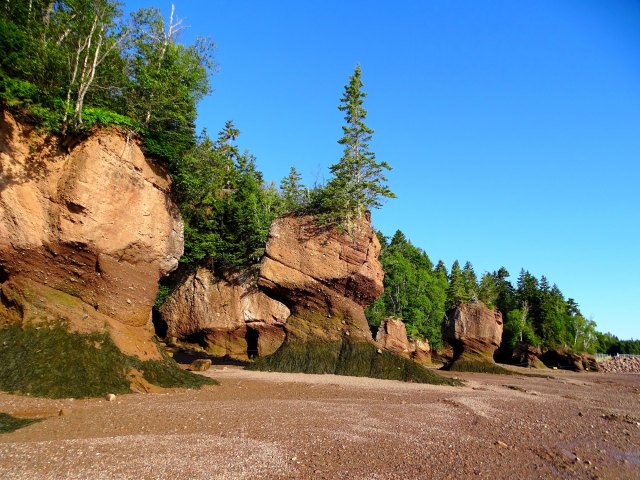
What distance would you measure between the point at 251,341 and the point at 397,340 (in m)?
22.1

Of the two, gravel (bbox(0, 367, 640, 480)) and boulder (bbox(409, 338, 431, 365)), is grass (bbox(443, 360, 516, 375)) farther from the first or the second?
gravel (bbox(0, 367, 640, 480))

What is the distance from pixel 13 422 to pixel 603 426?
52.1 ft

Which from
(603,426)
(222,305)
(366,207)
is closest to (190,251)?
(222,305)

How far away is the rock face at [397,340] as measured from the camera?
169 feet

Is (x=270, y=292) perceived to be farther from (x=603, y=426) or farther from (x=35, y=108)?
(x=603, y=426)

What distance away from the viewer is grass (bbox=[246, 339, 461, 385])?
2252cm

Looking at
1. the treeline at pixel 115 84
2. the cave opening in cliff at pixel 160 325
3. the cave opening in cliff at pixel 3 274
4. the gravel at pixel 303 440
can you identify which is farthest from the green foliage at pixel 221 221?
the gravel at pixel 303 440

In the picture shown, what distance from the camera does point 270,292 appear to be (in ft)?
83.5

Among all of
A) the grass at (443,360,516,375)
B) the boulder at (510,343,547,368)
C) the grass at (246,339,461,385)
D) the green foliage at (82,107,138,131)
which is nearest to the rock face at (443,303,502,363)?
the grass at (443,360,516,375)

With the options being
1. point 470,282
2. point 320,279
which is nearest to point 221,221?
point 320,279

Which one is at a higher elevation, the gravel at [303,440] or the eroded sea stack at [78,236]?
the eroded sea stack at [78,236]

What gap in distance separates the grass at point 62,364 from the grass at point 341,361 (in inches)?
417

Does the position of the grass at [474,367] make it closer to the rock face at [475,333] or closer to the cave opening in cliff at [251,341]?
the rock face at [475,333]

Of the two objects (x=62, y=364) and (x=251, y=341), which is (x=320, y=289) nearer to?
(x=62, y=364)
